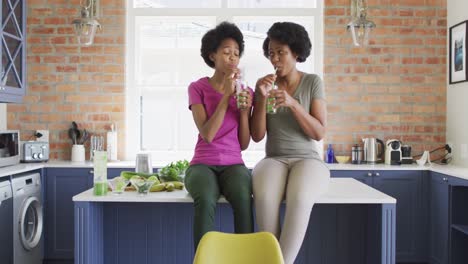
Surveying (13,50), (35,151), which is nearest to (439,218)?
(35,151)

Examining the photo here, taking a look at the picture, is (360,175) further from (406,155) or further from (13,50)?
(13,50)

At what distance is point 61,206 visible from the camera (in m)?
4.07

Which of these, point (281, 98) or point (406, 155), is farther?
point (406, 155)

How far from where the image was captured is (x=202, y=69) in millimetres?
4672

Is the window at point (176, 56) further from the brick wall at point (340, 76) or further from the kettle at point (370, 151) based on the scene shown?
the kettle at point (370, 151)

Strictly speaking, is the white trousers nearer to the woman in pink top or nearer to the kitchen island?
the woman in pink top

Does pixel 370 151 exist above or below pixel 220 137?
below

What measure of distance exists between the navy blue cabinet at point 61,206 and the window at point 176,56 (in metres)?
0.63

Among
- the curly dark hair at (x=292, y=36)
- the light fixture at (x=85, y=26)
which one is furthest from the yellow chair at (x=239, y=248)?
the light fixture at (x=85, y=26)

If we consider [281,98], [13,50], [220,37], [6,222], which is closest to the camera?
[281,98]

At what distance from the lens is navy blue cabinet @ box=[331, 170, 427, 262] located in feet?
13.0

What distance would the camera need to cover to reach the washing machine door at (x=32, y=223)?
3700 mm

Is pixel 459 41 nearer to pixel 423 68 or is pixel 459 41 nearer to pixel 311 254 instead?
pixel 423 68

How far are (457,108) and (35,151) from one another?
3.74 m
